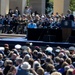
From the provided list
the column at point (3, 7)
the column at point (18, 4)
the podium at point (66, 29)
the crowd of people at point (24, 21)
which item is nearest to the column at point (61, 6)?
the column at point (18, 4)

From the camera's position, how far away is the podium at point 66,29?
67.4ft

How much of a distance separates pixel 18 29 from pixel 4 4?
581cm

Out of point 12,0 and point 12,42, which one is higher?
point 12,0

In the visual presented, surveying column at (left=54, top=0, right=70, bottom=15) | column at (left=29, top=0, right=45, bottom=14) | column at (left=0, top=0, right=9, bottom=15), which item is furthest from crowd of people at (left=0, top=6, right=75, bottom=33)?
column at (left=29, top=0, right=45, bottom=14)

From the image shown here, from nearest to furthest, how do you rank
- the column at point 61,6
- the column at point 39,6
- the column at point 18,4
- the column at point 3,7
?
1. the column at point 61,6
2. the column at point 3,7
3. the column at point 18,4
4. the column at point 39,6

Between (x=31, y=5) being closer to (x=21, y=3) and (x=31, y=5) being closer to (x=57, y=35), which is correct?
(x=21, y=3)

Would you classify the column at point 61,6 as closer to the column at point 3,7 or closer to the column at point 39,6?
the column at point 39,6

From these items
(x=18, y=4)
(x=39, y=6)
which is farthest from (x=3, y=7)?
(x=39, y=6)

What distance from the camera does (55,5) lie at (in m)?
32.6

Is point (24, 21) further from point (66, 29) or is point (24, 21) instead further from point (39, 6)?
point (66, 29)

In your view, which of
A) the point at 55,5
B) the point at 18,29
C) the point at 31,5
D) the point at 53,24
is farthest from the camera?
the point at 31,5

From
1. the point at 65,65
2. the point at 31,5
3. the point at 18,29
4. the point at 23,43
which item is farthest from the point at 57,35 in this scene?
Result: the point at 31,5

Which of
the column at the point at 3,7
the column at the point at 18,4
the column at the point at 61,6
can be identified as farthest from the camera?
the column at the point at 18,4

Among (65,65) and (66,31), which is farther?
(66,31)
